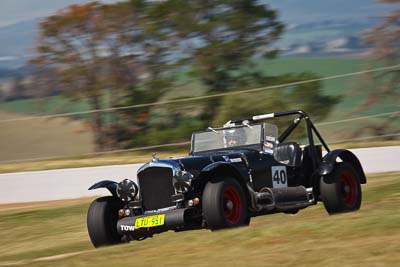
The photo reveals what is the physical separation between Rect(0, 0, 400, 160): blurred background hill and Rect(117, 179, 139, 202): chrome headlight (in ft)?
41.6

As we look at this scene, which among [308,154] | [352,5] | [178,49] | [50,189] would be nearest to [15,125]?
[50,189]

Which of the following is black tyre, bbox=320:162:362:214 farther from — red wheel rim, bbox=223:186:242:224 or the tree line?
the tree line

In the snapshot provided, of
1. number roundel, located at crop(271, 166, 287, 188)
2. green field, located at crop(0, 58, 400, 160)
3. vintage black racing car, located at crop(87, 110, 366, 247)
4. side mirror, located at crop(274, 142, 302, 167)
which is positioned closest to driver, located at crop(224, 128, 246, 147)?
vintage black racing car, located at crop(87, 110, 366, 247)

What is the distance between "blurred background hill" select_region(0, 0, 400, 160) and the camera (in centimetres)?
2600

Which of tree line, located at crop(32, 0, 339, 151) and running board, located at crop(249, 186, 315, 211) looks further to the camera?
tree line, located at crop(32, 0, 339, 151)

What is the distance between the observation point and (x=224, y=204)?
12.2 metres

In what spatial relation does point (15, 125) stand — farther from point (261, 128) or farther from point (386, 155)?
point (261, 128)

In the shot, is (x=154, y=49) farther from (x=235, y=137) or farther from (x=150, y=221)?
(x=150, y=221)

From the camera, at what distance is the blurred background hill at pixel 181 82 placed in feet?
85.3

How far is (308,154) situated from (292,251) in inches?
189

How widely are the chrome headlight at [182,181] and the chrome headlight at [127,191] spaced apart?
718 millimetres

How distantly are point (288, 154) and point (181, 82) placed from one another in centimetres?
1699

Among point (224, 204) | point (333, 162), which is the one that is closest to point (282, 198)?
point (333, 162)

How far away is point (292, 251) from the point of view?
32.2ft
